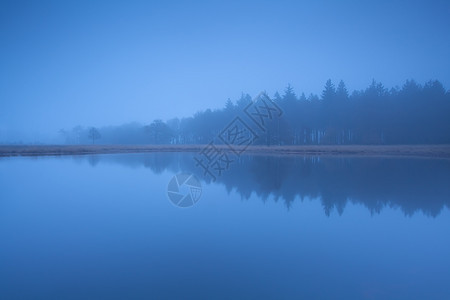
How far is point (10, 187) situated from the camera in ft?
43.4

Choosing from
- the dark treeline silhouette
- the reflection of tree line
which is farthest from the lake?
the dark treeline silhouette

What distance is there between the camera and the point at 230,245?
240 inches

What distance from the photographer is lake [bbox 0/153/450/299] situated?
436 cm

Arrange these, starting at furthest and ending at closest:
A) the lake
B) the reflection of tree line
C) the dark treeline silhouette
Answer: the dark treeline silhouette, the reflection of tree line, the lake

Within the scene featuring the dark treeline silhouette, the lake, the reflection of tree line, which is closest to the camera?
the lake

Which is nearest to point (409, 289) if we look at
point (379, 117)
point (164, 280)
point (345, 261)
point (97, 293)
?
point (345, 261)

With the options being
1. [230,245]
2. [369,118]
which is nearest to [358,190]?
[230,245]

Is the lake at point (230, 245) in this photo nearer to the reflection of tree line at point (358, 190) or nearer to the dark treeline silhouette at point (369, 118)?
the reflection of tree line at point (358, 190)

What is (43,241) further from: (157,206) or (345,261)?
(345,261)

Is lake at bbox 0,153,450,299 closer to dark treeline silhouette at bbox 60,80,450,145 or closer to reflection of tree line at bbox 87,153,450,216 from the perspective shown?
reflection of tree line at bbox 87,153,450,216

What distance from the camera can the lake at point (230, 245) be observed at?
436cm

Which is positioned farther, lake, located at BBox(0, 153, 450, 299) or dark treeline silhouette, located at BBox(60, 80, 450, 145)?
dark treeline silhouette, located at BBox(60, 80, 450, 145)

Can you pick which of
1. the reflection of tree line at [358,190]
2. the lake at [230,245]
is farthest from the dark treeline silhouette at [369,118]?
the lake at [230,245]

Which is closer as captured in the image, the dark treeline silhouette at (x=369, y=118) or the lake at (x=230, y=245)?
the lake at (x=230, y=245)
